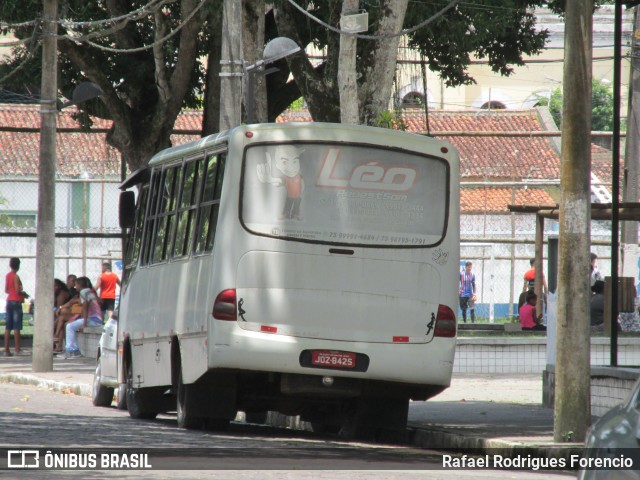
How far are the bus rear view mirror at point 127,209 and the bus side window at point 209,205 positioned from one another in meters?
2.99

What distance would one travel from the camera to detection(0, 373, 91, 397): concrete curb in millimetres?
19969

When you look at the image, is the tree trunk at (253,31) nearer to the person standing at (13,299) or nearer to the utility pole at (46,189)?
the utility pole at (46,189)

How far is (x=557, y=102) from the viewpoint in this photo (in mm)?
56406

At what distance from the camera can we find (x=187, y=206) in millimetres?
14375

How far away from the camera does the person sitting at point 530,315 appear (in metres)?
27.8

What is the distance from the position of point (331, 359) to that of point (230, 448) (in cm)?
160

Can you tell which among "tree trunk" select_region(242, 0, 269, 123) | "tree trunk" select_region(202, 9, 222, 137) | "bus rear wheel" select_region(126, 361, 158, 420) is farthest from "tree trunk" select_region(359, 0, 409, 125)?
"tree trunk" select_region(202, 9, 222, 137)

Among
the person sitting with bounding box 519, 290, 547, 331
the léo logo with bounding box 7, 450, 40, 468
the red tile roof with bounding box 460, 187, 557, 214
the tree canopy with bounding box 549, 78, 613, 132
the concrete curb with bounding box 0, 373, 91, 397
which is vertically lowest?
the concrete curb with bounding box 0, 373, 91, 397

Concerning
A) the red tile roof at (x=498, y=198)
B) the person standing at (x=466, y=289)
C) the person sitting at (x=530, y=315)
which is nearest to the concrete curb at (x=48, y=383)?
the person sitting at (x=530, y=315)

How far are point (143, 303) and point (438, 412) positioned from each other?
12.3ft

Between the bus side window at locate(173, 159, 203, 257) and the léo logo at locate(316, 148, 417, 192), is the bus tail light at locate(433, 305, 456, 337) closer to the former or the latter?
the léo logo at locate(316, 148, 417, 192)

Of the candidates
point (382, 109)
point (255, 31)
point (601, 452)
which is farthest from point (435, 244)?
point (255, 31)

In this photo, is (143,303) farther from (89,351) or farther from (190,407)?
(89,351)

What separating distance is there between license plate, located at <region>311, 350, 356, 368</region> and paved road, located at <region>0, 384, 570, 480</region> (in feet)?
2.51
